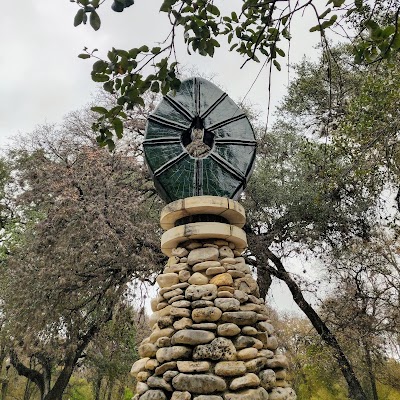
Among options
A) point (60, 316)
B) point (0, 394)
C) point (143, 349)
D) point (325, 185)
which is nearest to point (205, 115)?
point (143, 349)

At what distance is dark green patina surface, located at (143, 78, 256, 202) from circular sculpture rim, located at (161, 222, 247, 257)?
55cm

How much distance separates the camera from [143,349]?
11.8ft

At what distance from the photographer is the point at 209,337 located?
11.0ft

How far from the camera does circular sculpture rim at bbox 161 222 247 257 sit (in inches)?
155

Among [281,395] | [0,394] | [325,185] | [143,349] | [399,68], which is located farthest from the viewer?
[0,394]

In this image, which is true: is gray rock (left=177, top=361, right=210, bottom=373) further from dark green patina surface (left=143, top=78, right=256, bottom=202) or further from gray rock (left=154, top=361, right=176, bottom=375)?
dark green patina surface (left=143, top=78, right=256, bottom=202)

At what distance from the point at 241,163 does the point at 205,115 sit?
29.2 inches

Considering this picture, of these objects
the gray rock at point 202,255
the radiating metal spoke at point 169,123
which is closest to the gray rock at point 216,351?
the gray rock at point 202,255

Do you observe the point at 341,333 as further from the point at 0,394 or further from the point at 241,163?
the point at 0,394

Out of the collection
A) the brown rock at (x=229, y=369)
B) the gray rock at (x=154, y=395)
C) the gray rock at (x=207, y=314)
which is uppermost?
the gray rock at (x=207, y=314)

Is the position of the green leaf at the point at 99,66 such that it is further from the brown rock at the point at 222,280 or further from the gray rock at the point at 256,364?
the gray rock at the point at 256,364

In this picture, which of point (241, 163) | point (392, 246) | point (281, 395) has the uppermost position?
point (392, 246)

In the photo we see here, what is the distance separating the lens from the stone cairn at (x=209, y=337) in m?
3.15

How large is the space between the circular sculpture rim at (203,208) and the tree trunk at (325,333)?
6.75 metres
